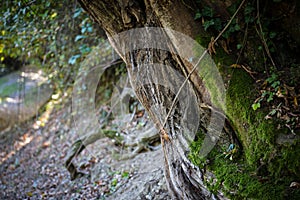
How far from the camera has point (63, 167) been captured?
249 inches

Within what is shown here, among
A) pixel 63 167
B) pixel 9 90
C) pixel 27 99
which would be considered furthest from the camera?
pixel 9 90

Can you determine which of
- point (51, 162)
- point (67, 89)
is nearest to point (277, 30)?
point (51, 162)

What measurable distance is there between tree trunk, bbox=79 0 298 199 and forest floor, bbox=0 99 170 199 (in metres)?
0.86

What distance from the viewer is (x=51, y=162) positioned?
22.2 ft

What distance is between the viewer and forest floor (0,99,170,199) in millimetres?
4529

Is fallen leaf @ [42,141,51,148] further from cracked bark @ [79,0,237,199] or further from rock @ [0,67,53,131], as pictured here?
cracked bark @ [79,0,237,199]

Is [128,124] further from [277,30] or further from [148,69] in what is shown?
[277,30]

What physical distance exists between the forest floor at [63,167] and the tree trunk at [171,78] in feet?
2.83

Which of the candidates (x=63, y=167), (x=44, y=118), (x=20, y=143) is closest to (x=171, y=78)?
(x=63, y=167)

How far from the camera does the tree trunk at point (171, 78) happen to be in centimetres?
281

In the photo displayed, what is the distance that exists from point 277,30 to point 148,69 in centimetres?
122

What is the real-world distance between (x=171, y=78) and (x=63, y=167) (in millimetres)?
4096

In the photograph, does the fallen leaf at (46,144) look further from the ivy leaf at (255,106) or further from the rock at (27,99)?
the ivy leaf at (255,106)

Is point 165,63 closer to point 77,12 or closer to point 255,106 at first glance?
point 255,106
